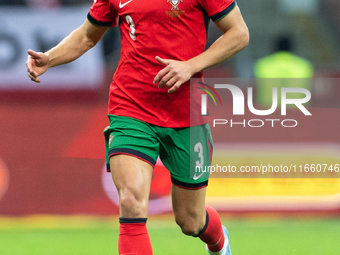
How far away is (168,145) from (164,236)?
1.83 m

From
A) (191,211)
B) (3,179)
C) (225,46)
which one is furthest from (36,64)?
(3,179)

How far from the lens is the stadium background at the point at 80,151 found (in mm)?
4781

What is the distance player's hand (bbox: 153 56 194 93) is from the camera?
256 cm

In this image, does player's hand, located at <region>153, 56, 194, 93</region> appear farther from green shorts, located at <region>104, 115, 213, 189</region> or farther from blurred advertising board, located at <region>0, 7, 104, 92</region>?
blurred advertising board, located at <region>0, 7, 104, 92</region>

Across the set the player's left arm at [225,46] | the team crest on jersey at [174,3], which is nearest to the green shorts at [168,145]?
the player's left arm at [225,46]

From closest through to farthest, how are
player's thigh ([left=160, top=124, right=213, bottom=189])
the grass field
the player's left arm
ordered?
→ the player's left arm, player's thigh ([left=160, top=124, right=213, bottom=189]), the grass field

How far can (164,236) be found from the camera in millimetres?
4559

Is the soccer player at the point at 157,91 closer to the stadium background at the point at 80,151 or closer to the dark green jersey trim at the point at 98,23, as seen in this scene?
the dark green jersey trim at the point at 98,23

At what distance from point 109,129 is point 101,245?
1742 millimetres

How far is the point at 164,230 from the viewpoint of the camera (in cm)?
469

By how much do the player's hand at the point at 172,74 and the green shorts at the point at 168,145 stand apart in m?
0.31

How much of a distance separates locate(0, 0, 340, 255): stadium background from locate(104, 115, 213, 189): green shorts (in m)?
1.77

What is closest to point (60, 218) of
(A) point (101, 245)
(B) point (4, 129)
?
(A) point (101, 245)

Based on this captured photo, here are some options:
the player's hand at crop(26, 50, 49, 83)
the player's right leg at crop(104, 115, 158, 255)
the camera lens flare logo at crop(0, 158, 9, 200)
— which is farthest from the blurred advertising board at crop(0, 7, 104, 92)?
the player's right leg at crop(104, 115, 158, 255)
